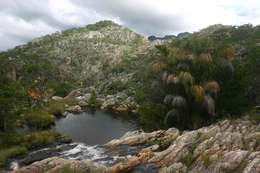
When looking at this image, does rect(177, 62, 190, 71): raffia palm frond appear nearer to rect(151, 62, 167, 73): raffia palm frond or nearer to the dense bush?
A: the dense bush

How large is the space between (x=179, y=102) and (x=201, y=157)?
1549 cm

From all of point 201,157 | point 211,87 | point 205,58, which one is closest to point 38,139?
point 211,87

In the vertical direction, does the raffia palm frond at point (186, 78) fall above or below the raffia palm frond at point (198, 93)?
above

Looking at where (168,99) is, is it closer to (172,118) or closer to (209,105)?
(172,118)

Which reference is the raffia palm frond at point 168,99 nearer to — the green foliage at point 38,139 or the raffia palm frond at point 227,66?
the raffia palm frond at point 227,66

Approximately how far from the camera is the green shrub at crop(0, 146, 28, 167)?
129 feet

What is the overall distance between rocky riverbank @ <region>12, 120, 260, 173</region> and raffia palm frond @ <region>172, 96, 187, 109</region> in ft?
24.5

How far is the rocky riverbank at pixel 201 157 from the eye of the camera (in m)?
26.8

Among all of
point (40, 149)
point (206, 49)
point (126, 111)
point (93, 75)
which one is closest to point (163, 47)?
point (206, 49)

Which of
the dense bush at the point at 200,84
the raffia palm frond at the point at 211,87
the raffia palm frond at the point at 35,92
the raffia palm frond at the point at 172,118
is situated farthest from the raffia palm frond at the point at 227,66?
the raffia palm frond at the point at 35,92

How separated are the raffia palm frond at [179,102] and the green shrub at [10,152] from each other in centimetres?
1752

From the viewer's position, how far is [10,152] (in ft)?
137

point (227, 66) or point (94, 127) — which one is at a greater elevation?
point (227, 66)

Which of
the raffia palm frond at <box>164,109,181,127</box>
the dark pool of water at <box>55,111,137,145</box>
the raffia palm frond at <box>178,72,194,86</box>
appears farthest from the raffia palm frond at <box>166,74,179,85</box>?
the dark pool of water at <box>55,111,137,145</box>
